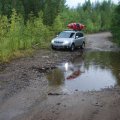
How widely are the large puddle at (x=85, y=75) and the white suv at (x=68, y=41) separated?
22.2ft

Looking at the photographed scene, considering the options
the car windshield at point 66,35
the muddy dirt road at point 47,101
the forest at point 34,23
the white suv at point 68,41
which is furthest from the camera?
the car windshield at point 66,35

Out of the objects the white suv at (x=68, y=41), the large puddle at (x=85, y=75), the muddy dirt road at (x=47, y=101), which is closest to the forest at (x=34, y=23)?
the white suv at (x=68, y=41)

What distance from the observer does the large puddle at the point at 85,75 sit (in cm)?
1502

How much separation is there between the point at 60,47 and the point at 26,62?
30.1 feet

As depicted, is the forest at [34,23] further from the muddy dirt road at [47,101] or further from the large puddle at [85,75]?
the muddy dirt road at [47,101]

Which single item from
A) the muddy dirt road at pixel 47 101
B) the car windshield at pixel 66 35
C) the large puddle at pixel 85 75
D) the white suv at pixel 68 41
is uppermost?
the car windshield at pixel 66 35

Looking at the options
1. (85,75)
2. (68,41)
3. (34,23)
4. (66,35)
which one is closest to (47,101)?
(85,75)

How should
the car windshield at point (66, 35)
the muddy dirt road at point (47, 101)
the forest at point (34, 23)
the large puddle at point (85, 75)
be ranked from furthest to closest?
the car windshield at point (66, 35) < the forest at point (34, 23) < the large puddle at point (85, 75) < the muddy dirt road at point (47, 101)

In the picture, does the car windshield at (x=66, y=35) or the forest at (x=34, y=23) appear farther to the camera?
the car windshield at (x=66, y=35)

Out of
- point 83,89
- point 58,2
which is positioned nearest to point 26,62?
point 83,89

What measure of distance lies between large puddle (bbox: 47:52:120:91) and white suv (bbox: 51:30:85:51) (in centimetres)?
678

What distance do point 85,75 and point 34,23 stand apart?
14.9 m

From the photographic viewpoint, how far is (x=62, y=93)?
13.4 metres

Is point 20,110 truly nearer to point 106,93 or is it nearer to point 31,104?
point 31,104
